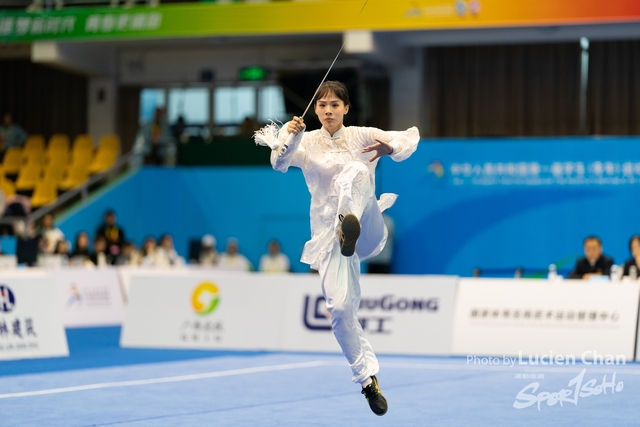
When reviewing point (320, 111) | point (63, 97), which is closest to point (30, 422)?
point (320, 111)

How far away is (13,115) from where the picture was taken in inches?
1003

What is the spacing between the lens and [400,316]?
1135cm

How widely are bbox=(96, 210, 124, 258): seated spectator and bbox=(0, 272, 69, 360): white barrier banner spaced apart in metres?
7.11

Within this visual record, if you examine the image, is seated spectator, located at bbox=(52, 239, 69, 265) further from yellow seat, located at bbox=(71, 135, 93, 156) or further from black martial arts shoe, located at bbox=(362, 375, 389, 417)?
black martial arts shoe, located at bbox=(362, 375, 389, 417)

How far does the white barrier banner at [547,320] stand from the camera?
10.7 meters

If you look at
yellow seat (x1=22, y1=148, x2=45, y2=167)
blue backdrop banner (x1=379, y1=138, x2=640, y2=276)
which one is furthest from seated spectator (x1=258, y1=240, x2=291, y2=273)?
yellow seat (x1=22, y1=148, x2=45, y2=167)

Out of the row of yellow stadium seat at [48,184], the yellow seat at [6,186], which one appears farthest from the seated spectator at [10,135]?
the row of yellow stadium seat at [48,184]

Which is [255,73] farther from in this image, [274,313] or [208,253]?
[274,313]

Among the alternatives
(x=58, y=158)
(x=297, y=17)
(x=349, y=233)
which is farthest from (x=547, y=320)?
(x=58, y=158)

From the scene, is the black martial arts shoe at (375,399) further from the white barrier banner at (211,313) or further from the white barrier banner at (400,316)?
the white barrier banner at (211,313)

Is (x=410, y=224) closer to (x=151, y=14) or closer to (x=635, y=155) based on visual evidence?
(x=635, y=155)

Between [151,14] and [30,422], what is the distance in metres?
14.6

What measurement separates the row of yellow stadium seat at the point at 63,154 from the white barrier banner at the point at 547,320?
41.2 ft

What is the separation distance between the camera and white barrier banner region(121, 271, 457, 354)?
11320 millimetres
